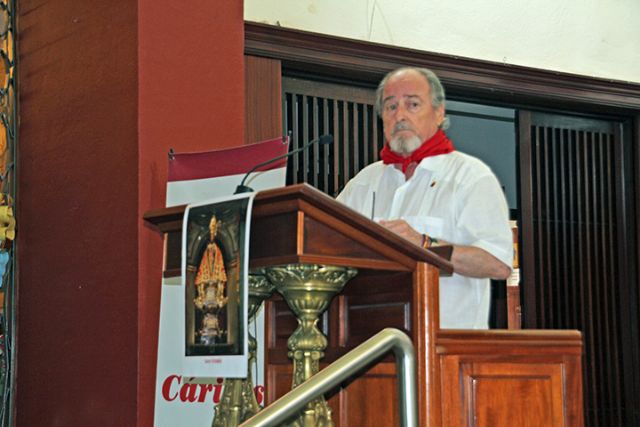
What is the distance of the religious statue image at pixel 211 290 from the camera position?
223 centimetres

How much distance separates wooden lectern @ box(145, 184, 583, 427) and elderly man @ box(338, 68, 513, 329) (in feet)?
1.13

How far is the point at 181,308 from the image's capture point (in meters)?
2.99

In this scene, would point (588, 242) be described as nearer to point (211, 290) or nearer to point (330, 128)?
point (330, 128)

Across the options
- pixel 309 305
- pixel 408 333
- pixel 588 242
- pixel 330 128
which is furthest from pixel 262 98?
pixel 408 333

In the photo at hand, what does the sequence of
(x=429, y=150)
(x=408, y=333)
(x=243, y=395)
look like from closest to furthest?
(x=408, y=333)
(x=243, y=395)
(x=429, y=150)

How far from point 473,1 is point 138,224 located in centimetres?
261

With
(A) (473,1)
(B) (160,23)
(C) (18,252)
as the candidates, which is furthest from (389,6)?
(C) (18,252)

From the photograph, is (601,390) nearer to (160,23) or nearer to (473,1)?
(473,1)

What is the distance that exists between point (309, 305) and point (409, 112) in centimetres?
109

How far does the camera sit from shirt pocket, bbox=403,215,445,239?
2988 millimetres

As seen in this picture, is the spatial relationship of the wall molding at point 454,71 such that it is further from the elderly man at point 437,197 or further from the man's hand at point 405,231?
the man's hand at point 405,231

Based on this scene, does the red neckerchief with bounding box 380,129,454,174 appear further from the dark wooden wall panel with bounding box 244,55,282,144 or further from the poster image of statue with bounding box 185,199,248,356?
the dark wooden wall panel with bounding box 244,55,282,144

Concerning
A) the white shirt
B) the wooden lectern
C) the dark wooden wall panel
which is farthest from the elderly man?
the dark wooden wall panel

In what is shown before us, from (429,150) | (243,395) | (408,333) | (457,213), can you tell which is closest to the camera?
(408,333)
